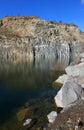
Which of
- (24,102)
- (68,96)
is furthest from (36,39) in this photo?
(68,96)

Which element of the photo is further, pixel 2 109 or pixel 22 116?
pixel 2 109

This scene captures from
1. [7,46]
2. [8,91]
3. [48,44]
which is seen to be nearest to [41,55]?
[48,44]

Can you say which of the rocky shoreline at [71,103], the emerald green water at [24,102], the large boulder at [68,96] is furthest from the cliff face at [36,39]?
the large boulder at [68,96]

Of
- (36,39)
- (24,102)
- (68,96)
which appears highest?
(36,39)

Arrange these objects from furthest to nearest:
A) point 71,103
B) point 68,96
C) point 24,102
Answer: point 24,102 < point 68,96 < point 71,103

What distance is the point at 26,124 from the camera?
94.9 feet

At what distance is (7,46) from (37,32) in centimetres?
2755

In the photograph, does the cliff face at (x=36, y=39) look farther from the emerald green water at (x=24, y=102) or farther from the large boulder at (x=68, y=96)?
the large boulder at (x=68, y=96)

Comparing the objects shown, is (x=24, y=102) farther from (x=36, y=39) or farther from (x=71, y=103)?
(x=36, y=39)

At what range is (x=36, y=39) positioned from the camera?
6156 inches

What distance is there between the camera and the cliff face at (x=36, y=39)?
14788 centimetres

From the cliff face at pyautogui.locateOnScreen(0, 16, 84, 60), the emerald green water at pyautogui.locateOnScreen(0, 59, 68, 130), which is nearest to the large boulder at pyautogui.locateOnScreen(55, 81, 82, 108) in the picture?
the emerald green water at pyautogui.locateOnScreen(0, 59, 68, 130)

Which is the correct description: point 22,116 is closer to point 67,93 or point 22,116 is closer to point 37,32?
point 67,93

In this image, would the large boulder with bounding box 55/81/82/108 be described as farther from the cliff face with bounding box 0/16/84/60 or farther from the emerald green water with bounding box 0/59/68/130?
the cliff face with bounding box 0/16/84/60
